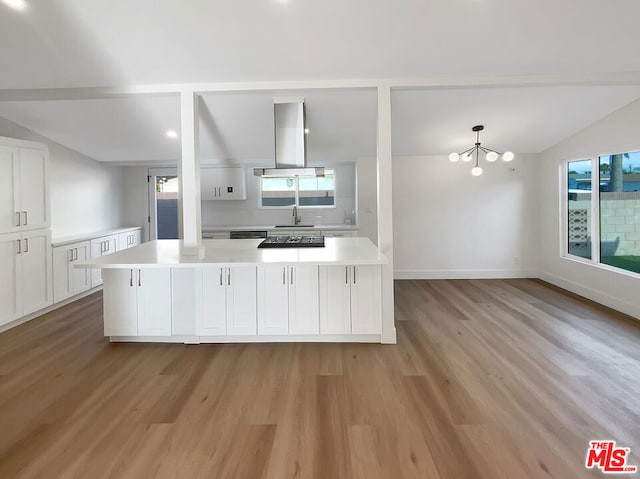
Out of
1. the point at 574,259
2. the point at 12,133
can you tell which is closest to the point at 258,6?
the point at 12,133

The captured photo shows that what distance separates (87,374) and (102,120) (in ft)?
10.0

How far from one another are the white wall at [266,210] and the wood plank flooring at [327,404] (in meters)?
3.35

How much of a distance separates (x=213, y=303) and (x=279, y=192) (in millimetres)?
3750

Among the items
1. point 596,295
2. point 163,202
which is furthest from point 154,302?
point 596,295

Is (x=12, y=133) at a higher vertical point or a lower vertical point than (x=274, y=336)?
higher

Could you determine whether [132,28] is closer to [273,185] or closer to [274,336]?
[274,336]

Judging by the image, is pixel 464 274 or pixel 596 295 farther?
pixel 464 274

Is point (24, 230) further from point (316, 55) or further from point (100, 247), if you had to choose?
point (316, 55)

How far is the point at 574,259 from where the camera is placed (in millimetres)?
5434

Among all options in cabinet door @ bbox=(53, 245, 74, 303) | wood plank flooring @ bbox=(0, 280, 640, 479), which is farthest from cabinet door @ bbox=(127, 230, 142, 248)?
wood plank flooring @ bbox=(0, 280, 640, 479)

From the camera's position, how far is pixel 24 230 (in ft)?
13.6

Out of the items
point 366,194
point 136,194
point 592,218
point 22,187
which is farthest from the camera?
point 136,194

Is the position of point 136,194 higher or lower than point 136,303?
higher

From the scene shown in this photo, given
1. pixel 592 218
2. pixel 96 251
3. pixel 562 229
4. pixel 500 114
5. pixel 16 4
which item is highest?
pixel 16 4
